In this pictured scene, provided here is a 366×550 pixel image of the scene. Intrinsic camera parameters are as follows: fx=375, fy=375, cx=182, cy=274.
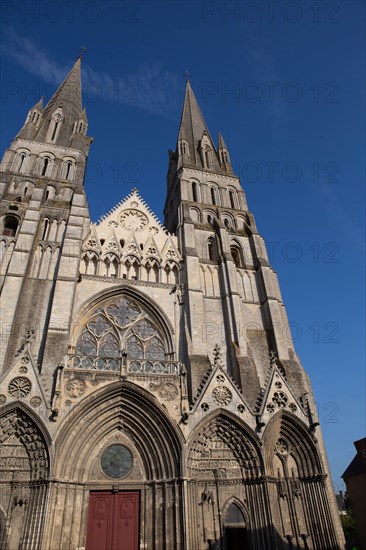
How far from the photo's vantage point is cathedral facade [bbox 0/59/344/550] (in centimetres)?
1207

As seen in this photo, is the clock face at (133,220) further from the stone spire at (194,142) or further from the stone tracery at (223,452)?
the stone tracery at (223,452)

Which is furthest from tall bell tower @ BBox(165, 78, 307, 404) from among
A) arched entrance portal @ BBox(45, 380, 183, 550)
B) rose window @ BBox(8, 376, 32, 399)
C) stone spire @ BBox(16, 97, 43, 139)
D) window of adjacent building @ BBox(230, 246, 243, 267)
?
stone spire @ BBox(16, 97, 43, 139)

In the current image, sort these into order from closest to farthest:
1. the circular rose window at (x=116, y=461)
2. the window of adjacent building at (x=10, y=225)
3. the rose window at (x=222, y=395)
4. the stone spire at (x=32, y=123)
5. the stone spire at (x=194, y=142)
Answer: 1. the circular rose window at (x=116, y=461)
2. the rose window at (x=222, y=395)
3. the window of adjacent building at (x=10, y=225)
4. the stone spire at (x=32, y=123)
5. the stone spire at (x=194, y=142)

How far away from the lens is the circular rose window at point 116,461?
13.1 m

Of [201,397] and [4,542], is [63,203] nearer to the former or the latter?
[201,397]

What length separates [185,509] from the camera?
11.9 meters

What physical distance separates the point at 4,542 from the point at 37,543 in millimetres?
1242

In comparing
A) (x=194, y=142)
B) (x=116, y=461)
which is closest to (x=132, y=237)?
(x=116, y=461)

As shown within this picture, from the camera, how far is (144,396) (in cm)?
1349

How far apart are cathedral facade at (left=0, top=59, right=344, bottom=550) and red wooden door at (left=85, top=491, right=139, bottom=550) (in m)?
0.04

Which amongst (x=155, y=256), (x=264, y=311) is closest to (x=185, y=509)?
Answer: (x=264, y=311)

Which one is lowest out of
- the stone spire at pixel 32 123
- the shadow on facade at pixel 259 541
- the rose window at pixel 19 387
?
the shadow on facade at pixel 259 541

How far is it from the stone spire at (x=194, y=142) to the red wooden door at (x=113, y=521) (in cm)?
2012

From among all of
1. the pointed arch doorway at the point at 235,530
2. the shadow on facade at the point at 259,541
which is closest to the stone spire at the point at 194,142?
the pointed arch doorway at the point at 235,530
